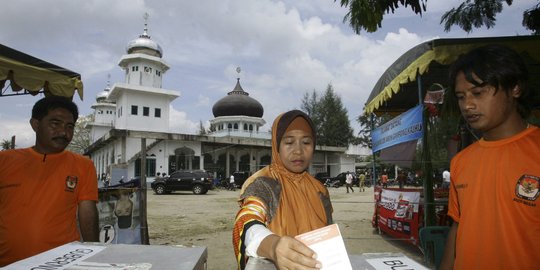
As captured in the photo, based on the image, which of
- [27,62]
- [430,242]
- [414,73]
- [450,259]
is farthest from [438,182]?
[27,62]

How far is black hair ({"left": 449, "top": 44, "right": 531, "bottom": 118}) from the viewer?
63.5 inches

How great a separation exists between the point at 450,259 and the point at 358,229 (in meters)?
7.02

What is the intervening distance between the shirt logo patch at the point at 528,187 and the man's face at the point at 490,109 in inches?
9.6

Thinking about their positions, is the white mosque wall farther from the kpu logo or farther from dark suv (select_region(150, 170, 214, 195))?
the kpu logo

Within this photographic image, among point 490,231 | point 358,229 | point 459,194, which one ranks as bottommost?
point 358,229

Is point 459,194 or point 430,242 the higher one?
point 459,194

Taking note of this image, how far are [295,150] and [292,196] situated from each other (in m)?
0.22

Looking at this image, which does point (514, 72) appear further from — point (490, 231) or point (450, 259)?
point (450, 259)

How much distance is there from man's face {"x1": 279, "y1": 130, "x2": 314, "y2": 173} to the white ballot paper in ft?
2.51

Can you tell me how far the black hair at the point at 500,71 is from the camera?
161 centimetres

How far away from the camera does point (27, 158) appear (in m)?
2.30

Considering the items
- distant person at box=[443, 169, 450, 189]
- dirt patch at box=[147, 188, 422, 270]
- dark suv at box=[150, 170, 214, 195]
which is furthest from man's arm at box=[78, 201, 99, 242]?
dark suv at box=[150, 170, 214, 195]

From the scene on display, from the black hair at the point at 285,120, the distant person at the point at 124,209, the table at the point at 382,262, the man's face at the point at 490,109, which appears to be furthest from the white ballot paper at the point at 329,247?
the distant person at the point at 124,209

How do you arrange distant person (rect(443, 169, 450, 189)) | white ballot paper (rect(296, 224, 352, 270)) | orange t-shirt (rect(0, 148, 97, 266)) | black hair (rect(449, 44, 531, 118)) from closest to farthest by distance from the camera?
white ballot paper (rect(296, 224, 352, 270))
black hair (rect(449, 44, 531, 118))
orange t-shirt (rect(0, 148, 97, 266))
distant person (rect(443, 169, 450, 189))
